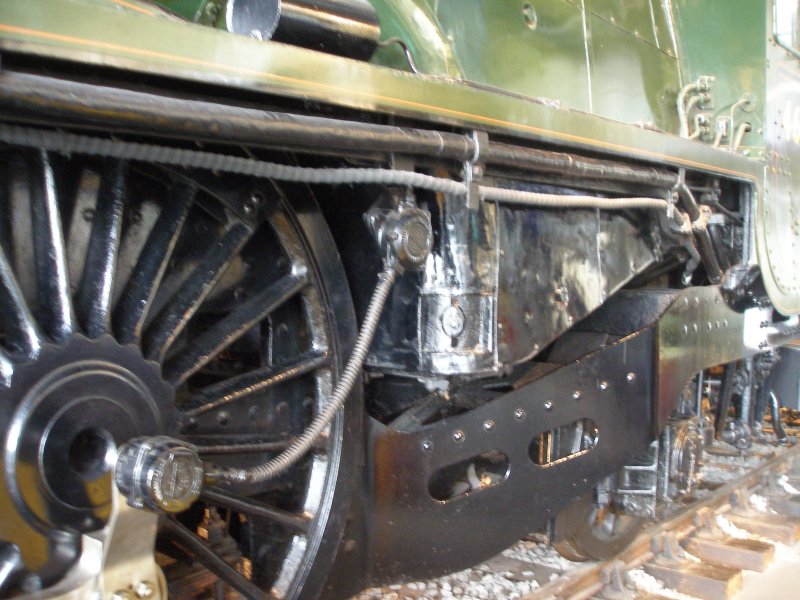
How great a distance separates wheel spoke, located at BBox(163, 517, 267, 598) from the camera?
1903 mm

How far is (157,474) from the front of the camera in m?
1.54

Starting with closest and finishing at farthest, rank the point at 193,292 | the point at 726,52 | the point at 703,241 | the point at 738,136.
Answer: the point at 193,292, the point at 703,241, the point at 738,136, the point at 726,52

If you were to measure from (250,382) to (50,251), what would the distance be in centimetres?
66

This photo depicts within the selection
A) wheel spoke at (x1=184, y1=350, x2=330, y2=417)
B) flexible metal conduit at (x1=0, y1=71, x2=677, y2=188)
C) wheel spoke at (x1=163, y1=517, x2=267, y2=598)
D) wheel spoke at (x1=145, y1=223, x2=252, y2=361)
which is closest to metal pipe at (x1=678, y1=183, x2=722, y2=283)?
flexible metal conduit at (x1=0, y1=71, x2=677, y2=188)

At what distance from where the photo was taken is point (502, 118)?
218cm

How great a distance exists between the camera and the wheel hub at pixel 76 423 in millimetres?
1532

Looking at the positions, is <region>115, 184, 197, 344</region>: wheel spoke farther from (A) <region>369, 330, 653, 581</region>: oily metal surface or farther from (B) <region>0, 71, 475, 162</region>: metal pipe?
(A) <region>369, 330, 653, 581</region>: oily metal surface

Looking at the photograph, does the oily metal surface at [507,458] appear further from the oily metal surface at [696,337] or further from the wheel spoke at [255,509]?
the wheel spoke at [255,509]

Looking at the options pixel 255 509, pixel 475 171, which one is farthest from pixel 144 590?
pixel 475 171

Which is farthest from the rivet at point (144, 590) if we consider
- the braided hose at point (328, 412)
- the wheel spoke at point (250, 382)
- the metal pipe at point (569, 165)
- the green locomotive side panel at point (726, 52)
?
the green locomotive side panel at point (726, 52)

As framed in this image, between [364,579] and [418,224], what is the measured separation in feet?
3.58

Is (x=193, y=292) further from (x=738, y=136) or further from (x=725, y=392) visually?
(x=725, y=392)

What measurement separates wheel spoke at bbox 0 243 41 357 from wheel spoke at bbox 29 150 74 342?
0.23ft

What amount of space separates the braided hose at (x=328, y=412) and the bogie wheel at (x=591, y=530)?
148 centimetres
